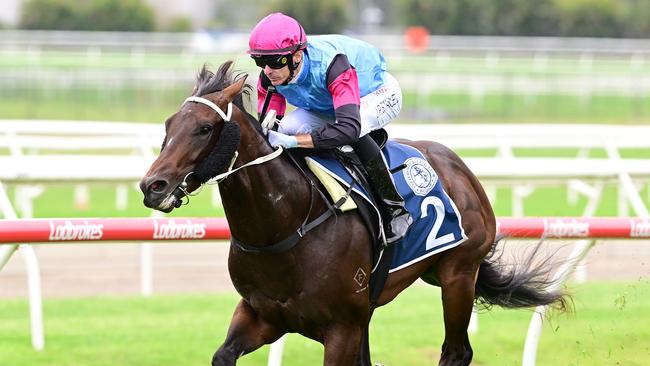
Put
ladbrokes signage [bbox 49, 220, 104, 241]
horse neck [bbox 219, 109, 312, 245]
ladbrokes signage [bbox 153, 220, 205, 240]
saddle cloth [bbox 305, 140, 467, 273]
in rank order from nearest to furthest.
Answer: horse neck [bbox 219, 109, 312, 245]
saddle cloth [bbox 305, 140, 467, 273]
ladbrokes signage [bbox 49, 220, 104, 241]
ladbrokes signage [bbox 153, 220, 205, 240]

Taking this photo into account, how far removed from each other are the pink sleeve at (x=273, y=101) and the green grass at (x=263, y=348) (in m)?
1.73

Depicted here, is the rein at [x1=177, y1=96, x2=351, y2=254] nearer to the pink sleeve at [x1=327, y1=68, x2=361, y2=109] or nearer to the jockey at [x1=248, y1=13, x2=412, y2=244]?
the jockey at [x1=248, y1=13, x2=412, y2=244]

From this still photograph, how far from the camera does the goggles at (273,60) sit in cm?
419

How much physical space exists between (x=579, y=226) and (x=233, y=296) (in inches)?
109

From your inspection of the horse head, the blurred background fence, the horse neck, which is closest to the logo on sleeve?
the horse neck

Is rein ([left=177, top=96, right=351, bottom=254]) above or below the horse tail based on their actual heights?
above

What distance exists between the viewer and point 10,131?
7574 mm

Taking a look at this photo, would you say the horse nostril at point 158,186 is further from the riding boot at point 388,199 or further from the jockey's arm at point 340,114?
the riding boot at point 388,199

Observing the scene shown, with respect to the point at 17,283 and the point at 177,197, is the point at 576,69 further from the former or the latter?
the point at 177,197

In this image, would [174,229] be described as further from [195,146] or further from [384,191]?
[195,146]

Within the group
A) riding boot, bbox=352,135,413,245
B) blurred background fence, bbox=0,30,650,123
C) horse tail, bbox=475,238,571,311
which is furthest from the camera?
blurred background fence, bbox=0,30,650,123

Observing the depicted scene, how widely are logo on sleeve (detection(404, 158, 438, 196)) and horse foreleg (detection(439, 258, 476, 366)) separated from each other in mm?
365

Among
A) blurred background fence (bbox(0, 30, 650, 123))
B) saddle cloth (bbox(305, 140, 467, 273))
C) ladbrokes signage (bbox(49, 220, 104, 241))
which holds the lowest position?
blurred background fence (bbox(0, 30, 650, 123))

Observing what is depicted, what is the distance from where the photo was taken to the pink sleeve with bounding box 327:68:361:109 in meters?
4.29
